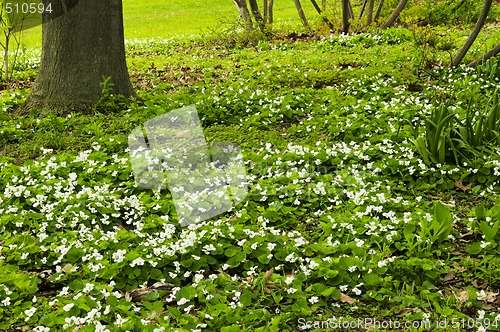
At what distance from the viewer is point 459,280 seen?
3316mm

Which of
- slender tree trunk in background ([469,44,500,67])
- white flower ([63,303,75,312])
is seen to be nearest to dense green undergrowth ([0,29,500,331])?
white flower ([63,303,75,312])

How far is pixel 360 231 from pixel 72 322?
6.83ft

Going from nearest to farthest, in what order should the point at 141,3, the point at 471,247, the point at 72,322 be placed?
the point at 72,322 < the point at 471,247 < the point at 141,3

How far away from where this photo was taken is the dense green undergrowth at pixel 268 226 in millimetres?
3029

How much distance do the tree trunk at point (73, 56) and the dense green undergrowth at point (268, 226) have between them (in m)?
0.32

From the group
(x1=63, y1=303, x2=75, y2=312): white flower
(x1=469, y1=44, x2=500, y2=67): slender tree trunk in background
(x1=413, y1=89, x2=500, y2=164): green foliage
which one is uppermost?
(x1=469, y1=44, x2=500, y2=67): slender tree trunk in background

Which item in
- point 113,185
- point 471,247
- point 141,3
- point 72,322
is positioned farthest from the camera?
point 141,3

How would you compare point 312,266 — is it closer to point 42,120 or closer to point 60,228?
point 60,228

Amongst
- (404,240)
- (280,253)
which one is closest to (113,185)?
(280,253)

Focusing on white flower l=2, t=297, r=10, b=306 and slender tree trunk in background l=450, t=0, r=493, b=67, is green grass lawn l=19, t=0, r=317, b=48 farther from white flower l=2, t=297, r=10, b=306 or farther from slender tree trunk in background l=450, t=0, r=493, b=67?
white flower l=2, t=297, r=10, b=306

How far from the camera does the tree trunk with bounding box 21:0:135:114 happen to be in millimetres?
6445

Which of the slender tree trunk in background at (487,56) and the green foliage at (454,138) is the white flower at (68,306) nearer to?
the green foliage at (454,138)

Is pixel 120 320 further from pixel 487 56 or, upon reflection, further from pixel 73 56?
pixel 487 56

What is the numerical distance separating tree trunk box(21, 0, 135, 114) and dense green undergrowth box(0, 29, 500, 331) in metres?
0.32
